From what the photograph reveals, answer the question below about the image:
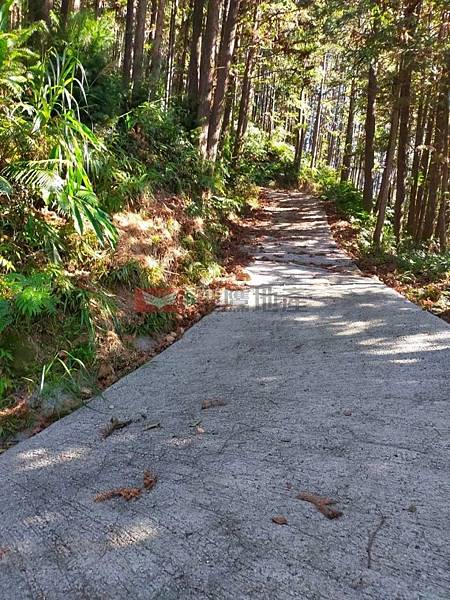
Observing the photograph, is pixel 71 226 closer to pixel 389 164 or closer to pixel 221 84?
pixel 389 164

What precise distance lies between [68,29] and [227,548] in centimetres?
725

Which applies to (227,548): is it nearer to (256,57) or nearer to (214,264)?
(214,264)

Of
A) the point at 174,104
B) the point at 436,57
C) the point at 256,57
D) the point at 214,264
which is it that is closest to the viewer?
the point at 214,264

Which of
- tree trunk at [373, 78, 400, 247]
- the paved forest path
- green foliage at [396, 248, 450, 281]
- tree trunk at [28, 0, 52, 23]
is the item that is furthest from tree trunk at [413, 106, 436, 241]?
the paved forest path

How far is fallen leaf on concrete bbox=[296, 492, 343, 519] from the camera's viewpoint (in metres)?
2.18

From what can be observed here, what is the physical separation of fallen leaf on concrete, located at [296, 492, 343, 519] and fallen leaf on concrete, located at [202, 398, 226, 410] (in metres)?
1.32

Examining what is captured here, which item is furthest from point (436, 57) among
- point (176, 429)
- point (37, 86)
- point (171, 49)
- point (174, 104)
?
point (171, 49)

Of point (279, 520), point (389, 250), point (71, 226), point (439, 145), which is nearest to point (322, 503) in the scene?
point (279, 520)

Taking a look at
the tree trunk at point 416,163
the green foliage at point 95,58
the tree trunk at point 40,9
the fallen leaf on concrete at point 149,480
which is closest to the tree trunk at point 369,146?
the tree trunk at point 416,163

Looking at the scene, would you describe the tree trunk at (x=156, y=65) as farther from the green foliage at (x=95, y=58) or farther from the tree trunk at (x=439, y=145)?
the tree trunk at (x=439, y=145)

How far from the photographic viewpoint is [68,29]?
22.2 feet

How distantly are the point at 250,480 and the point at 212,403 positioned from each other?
1122mm

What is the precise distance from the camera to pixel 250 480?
2.56 metres

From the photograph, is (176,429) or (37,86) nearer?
(176,429)
